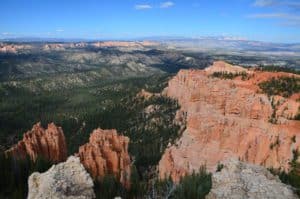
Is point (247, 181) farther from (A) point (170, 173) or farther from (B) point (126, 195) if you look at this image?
(A) point (170, 173)

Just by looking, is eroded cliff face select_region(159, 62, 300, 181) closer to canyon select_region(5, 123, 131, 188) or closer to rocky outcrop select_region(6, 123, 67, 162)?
canyon select_region(5, 123, 131, 188)

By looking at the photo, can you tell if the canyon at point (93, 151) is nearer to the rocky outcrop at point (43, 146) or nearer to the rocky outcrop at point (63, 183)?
the rocky outcrop at point (43, 146)

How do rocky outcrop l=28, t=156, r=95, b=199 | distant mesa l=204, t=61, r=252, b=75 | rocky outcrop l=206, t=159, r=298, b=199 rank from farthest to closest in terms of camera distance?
1. distant mesa l=204, t=61, r=252, b=75
2. rocky outcrop l=206, t=159, r=298, b=199
3. rocky outcrop l=28, t=156, r=95, b=199

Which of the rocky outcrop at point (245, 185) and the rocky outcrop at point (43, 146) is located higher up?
the rocky outcrop at point (245, 185)

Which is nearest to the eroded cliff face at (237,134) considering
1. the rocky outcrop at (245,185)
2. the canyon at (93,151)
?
the canyon at (93,151)

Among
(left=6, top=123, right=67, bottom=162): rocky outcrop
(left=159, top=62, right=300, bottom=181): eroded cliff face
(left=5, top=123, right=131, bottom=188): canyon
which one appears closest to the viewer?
(left=5, top=123, right=131, bottom=188): canyon

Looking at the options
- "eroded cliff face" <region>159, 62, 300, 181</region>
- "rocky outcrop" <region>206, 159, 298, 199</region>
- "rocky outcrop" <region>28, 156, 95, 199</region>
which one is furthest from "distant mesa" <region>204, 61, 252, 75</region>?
"rocky outcrop" <region>28, 156, 95, 199</region>
